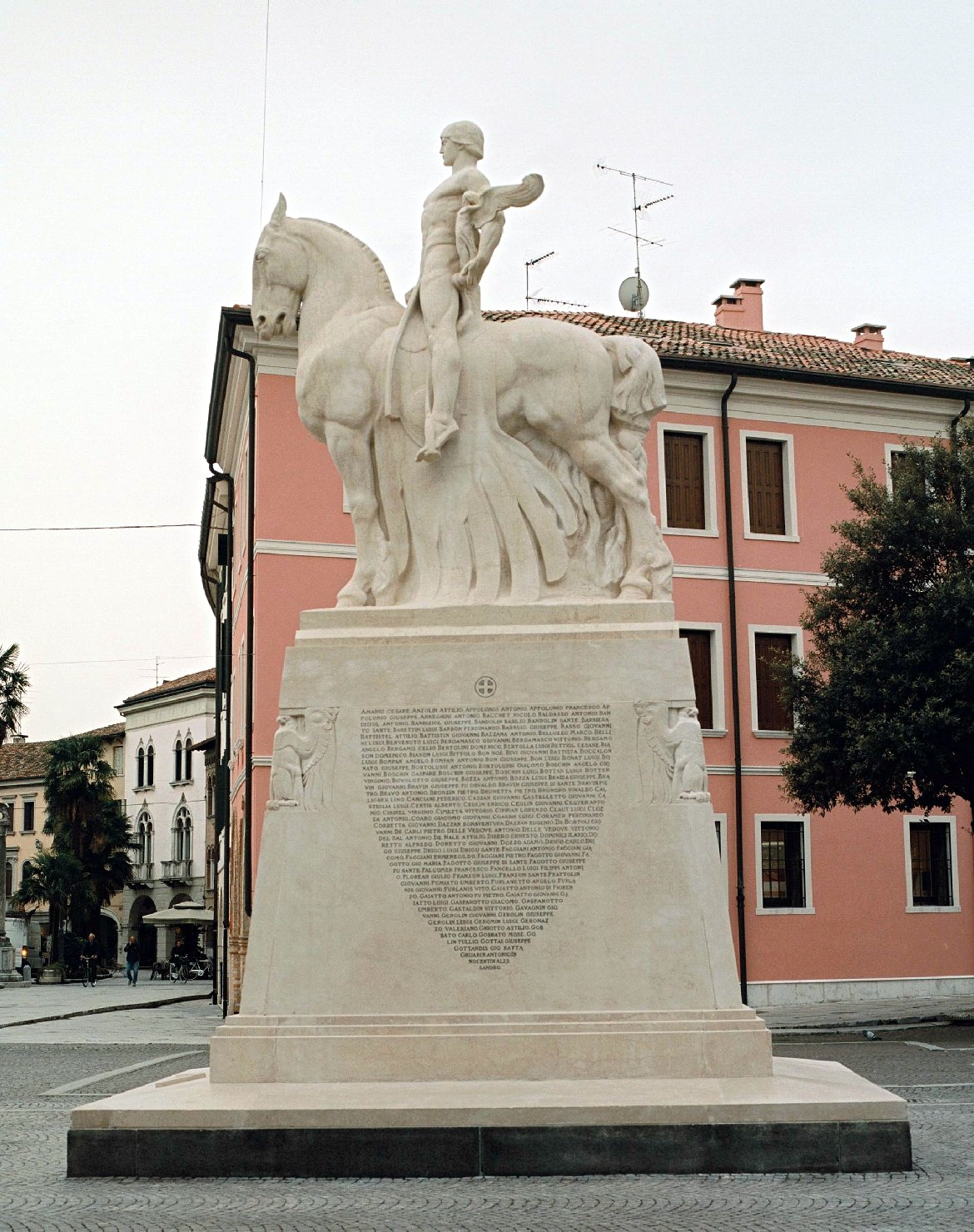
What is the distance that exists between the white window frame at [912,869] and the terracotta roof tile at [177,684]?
179 feet

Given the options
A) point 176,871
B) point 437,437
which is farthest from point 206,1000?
point 176,871

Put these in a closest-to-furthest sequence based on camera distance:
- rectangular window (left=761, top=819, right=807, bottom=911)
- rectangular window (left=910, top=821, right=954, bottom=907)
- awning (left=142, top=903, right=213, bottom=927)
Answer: rectangular window (left=761, top=819, right=807, bottom=911) < rectangular window (left=910, top=821, right=954, bottom=907) < awning (left=142, top=903, right=213, bottom=927)

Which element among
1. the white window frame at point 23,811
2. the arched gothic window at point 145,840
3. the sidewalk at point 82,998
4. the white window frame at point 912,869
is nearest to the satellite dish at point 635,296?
the white window frame at point 912,869

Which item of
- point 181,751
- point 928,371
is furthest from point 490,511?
point 181,751

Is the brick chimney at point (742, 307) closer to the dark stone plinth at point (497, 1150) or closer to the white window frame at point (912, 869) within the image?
the white window frame at point (912, 869)

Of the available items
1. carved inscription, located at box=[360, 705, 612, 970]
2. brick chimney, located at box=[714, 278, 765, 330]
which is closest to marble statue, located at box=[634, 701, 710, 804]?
carved inscription, located at box=[360, 705, 612, 970]

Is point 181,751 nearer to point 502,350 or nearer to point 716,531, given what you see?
point 716,531

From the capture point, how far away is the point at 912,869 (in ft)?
106

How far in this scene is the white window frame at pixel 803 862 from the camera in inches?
1222

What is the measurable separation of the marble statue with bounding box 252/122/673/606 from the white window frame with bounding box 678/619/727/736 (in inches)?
862

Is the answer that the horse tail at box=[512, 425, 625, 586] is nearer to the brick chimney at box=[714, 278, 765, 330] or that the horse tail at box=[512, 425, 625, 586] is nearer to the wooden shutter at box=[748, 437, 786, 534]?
the wooden shutter at box=[748, 437, 786, 534]

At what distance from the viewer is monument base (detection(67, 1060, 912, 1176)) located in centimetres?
778

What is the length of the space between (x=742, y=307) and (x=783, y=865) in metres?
15.3

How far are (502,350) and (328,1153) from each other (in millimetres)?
5253
